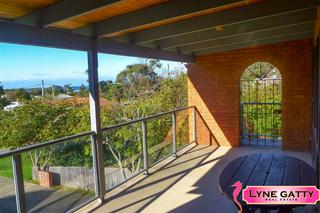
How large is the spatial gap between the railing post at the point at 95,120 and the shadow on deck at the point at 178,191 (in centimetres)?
29

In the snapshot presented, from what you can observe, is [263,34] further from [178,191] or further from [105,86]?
[105,86]

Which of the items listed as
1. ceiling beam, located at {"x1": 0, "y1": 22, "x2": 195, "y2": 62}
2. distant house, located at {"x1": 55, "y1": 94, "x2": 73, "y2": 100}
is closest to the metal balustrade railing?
ceiling beam, located at {"x1": 0, "y1": 22, "x2": 195, "y2": 62}

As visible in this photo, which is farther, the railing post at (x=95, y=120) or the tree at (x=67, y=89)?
the tree at (x=67, y=89)

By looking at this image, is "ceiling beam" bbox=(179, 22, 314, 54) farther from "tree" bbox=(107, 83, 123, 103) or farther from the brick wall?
"tree" bbox=(107, 83, 123, 103)

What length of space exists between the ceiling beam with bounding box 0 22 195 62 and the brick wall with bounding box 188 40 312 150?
107 inches

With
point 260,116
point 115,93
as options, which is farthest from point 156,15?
point 115,93

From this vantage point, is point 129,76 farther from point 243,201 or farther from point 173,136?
point 243,201

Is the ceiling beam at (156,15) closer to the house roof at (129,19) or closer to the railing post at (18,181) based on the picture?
the house roof at (129,19)

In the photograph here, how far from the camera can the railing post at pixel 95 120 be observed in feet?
13.1

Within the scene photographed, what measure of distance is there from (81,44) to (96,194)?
2129 mm

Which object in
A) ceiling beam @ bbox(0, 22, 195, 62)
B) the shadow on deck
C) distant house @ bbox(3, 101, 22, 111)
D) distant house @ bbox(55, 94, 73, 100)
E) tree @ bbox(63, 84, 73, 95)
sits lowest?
the shadow on deck

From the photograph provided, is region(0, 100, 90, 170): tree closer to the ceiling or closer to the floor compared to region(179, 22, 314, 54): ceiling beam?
closer to the floor

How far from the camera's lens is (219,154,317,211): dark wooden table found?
2658mm

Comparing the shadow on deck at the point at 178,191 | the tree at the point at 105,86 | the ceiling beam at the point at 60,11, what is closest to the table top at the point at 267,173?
the shadow on deck at the point at 178,191
